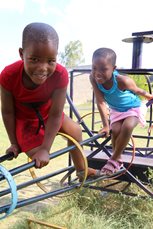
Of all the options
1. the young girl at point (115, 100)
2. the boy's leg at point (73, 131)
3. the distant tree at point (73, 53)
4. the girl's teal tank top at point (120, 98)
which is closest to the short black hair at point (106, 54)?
the young girl at point (115, 100)

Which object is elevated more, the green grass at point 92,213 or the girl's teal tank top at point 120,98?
the girl's teal tank top at point 120,98

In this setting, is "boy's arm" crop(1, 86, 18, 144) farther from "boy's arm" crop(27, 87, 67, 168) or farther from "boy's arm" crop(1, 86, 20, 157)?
"boy's arm" crop(27, 87, 67, 168)

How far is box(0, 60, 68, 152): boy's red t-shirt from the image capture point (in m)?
1.91

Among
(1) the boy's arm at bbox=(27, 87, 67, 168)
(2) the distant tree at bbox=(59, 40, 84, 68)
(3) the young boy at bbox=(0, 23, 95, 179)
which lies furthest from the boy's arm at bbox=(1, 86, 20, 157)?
(2) the distant tree at bbox=(59, 40, 84, 68)

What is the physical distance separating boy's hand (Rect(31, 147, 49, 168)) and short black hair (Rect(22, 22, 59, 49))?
1.94 feet

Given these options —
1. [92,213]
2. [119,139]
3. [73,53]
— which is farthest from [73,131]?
[73,53]

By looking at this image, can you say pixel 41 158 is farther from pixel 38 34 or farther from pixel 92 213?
pixel 92 213

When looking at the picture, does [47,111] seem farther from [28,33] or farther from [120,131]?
[120,131]

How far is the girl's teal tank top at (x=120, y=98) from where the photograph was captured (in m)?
2.85

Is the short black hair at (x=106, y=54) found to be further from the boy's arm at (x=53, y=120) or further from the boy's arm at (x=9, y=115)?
the boy's arm at (x=9, y=115)

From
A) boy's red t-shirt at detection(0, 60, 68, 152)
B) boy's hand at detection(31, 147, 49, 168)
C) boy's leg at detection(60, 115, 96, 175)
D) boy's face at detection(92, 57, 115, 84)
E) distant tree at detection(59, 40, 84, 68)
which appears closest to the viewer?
boy's hand at detection(31, 147, 49, 168)

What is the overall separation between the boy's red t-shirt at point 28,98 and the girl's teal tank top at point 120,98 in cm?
92

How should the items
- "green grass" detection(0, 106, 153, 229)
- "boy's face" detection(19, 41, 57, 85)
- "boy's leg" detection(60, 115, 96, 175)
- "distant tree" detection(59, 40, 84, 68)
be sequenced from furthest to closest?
"distant tree" detection(59, 40, 84, 68)
"green grass" detection(0, 106, 153, 229)
"boy's leg" detection(60, 115, 96, 175)
"boy's face" detection(19, 41, 57, 85)

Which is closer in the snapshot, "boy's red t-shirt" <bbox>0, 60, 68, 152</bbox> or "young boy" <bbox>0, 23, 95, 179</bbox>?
"young boy" <bbox>0, 23, 95, 179</bbox>
